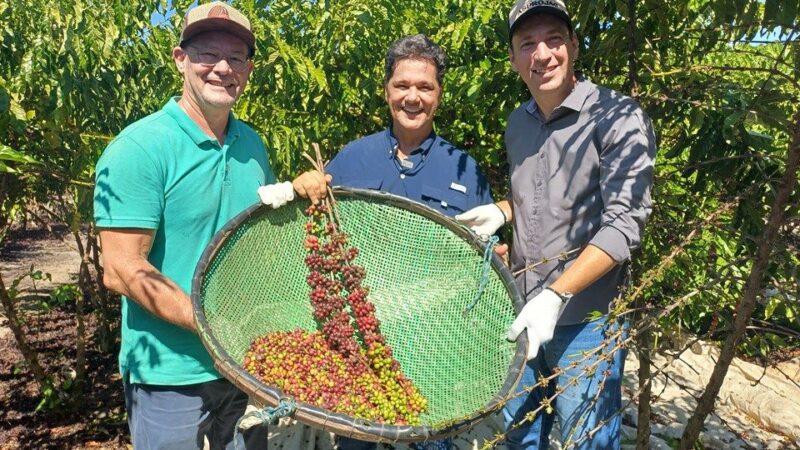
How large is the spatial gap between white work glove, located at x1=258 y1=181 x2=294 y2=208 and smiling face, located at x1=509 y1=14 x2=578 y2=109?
2.91ft

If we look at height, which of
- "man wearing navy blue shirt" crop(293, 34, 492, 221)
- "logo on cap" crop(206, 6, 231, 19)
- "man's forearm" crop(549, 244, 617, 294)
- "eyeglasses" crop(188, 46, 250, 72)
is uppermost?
"logo on cap" crop(206, 6, 231, 19)

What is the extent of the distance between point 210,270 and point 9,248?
9.42 metres

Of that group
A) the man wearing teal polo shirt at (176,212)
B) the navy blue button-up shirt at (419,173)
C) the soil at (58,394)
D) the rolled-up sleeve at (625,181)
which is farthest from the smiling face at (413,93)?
the soil at (58,394)

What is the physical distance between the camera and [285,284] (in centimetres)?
247

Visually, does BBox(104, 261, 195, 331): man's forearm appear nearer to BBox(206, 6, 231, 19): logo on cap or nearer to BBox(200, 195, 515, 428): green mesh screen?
BBox(200, 195, 515, 428): green mesh screen

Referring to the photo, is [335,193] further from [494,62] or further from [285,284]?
[494,62]

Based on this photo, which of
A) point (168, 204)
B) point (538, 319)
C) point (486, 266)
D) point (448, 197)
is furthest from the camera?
point (448, 197)

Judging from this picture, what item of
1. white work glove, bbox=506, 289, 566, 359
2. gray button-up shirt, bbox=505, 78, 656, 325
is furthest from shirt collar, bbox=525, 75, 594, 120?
white work glove, bbox=506, 289, 566, 359

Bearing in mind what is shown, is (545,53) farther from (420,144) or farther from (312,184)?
(312,184)

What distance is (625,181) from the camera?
2.01 metres

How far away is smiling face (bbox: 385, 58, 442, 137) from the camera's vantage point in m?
2.39

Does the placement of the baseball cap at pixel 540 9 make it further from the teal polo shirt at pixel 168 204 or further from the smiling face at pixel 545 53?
the teal polo shirt at pixel 168 204

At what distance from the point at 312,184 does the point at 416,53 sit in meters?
0.64

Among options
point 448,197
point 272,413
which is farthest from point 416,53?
point 272,413
